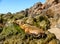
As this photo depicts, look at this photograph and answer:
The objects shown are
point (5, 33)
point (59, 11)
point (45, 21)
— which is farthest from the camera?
point (59, 11)

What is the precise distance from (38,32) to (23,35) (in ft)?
5.81

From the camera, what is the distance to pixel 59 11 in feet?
126

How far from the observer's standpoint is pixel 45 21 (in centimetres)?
3119

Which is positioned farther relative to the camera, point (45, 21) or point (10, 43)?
point (45, 21)

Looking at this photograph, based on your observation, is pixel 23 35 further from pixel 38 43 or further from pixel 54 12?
pixel 54 12

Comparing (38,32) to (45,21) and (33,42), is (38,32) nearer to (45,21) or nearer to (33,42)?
(33,42)

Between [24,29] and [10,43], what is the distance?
160 inches

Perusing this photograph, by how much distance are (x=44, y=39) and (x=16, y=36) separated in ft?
8.92

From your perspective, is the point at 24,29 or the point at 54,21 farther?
the point at 54,21

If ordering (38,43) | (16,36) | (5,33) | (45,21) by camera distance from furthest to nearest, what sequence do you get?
(45,21) < (5,33) < (16,36) < (38,43)

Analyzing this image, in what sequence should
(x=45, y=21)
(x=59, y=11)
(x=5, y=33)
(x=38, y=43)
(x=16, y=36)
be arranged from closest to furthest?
(x=38, y=43), (x=16, y=36), (x=5, y=33), (x=45, y=21), (x=59, y=11)

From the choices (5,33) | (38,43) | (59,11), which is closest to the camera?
(38,43)

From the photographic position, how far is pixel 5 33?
74.2 ft

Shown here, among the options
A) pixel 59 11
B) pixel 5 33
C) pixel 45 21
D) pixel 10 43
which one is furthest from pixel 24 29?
pixel 59 11
